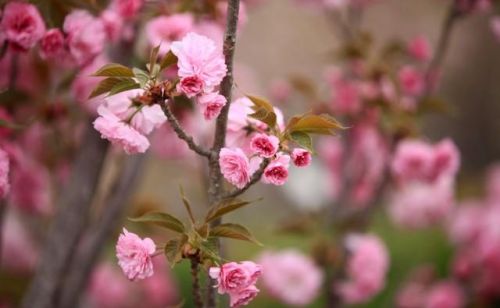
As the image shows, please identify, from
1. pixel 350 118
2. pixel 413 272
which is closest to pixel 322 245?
pixel 350 118

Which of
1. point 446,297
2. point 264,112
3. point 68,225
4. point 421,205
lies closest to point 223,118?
point 264,112

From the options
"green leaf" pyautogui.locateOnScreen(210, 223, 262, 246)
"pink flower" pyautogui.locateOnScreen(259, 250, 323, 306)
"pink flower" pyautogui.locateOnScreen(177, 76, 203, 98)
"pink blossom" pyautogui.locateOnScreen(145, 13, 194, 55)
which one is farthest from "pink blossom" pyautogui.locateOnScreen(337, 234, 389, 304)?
"pink flower" pyautogui.locateOnScreen(177, 76, 203, 98)

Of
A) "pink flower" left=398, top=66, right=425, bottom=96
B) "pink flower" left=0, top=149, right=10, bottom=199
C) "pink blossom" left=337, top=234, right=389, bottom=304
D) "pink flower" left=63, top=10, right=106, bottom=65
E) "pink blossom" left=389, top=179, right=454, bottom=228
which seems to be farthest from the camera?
"pink blossom" left=389, top=179, right=454, bottom=228

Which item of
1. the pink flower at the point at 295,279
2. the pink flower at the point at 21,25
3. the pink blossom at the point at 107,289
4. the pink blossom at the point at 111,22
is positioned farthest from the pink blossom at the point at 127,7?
the pink blossom at the point at 107,289

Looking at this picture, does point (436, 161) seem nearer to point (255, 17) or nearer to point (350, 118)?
point (350, 118)

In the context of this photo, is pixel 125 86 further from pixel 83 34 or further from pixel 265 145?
pixel 83 34

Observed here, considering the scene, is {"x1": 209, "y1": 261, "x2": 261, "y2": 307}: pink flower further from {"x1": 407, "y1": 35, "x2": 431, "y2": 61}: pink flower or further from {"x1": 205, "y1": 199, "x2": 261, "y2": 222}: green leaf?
{"x1": 407, "y1": 35, "x2": 431, "y2": 61}: pink flower
